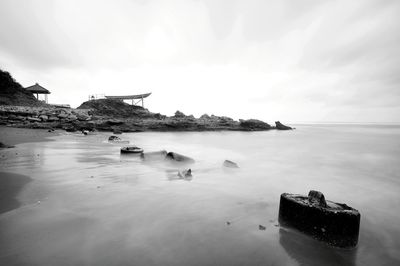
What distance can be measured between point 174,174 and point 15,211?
148 inches

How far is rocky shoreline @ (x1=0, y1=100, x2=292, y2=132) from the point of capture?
22953 millimetres

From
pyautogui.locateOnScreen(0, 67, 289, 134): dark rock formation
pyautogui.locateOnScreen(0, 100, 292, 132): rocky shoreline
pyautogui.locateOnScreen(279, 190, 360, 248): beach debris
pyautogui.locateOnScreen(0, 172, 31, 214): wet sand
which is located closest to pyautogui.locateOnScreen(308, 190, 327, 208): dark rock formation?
pyautogui.locateOnScreen(279, 190, 360, 248): beach debris

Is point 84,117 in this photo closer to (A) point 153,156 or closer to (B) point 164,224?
(A) point 153,156

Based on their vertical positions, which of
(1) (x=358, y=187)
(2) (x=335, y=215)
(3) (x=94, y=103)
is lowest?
(1) (x=358, y=187)

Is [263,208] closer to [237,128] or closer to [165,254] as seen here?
[165,254]

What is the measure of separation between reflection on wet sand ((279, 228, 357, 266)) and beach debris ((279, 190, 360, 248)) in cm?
8

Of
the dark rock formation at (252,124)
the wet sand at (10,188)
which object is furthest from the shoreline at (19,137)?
the dark rock formation at (252,124)

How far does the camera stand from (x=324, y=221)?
107 inches

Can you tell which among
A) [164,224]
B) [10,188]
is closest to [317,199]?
[164,224]

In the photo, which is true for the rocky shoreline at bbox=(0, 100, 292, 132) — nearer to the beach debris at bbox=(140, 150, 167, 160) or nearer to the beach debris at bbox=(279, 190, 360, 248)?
the beach debris at bbox=(140, 150, 167, 160)

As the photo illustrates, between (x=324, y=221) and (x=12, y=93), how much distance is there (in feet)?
133

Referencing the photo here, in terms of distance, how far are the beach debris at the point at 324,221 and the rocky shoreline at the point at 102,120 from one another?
23784mm

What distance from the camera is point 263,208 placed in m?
4.10

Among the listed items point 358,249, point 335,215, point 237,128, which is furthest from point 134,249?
point 237,128
